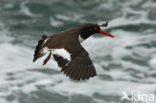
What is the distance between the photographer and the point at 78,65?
18.6 ft

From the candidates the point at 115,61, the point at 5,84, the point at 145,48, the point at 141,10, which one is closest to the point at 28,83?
the point at 5,84

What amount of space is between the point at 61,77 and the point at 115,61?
4.05 feet

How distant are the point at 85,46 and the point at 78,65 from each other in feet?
13.1

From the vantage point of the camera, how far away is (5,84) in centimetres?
816

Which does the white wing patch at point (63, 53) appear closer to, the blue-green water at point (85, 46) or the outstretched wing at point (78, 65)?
the outstretched wing at point (78, 65)

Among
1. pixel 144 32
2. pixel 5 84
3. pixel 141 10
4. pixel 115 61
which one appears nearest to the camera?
pixel 5 84

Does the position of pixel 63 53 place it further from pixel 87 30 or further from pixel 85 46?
pixel 85 46

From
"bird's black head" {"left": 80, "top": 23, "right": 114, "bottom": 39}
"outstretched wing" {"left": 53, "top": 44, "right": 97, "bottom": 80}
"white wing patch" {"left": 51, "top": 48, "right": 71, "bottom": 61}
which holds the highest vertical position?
"bird's black head" {"left": 80, "top": 23, "right": 114, "bottom": 39}

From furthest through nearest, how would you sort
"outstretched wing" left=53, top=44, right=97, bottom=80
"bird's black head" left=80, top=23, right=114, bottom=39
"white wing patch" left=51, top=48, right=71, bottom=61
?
"bird's black head" left=80, top=23, right=114, bottom=39 → "white wing patch" left=51, top=48, right=71, bottom=61 → "outstretched wing" left=53, top=44, right=97, bottom=80

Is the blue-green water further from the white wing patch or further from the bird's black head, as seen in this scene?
the white wing patch

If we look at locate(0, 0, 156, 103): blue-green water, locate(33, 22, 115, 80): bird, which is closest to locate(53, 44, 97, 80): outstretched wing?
locate(33, 22, 115, 80): bird

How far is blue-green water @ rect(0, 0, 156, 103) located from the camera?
815cm

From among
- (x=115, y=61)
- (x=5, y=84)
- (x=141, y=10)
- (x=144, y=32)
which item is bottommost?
(x=5, y=84)

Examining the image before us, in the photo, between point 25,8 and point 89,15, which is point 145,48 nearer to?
point 89,15
